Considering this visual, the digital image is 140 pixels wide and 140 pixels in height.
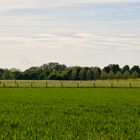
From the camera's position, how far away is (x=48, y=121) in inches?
846

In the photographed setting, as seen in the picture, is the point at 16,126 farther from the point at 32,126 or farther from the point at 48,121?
the point at 48,121

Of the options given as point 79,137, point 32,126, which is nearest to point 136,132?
point 79,137

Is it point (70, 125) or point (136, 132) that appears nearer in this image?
point (136, 132)

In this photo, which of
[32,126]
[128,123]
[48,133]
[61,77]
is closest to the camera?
[48,133]

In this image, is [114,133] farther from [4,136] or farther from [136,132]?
[4,136]

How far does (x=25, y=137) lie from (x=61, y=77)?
176m

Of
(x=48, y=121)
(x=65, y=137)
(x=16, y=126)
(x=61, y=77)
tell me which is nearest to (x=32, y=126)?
(x=16, y=126)

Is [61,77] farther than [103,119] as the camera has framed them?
Yes

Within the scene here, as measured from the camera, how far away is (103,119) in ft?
75.6

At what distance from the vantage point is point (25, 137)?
1627cm

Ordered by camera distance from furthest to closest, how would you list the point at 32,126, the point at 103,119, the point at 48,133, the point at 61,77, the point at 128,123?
1. the point at 61,77
2. the point at 103,119
3. the point at 128,123
4. the point at 32,126
5. the point at 48,133

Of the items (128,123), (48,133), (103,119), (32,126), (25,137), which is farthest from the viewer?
(103,119)

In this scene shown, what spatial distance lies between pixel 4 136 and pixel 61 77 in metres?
176

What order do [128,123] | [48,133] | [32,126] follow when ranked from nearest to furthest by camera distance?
[48,133] < [32,126] < [128,123]
